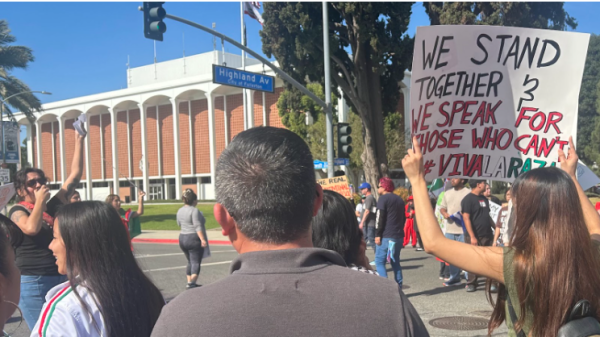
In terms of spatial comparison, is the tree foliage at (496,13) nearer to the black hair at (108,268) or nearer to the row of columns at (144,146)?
the black hair at (108,268)

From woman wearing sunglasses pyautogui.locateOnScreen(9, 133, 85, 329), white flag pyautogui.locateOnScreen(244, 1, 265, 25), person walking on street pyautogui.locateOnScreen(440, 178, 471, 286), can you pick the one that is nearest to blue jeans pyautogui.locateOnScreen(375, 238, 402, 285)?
person walking on street pyautogui.locateOnScreen(440, 178, 471, 286)

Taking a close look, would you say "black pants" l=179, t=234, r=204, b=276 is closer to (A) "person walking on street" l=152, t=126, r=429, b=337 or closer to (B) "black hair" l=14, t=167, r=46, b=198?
(B) "black hair" l=14, t=167, r=46, b=198

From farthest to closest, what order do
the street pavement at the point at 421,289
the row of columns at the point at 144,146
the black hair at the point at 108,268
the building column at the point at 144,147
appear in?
the building column at the point at 144,147 < the row of columns at the point at 144,146 < the street pavement at the point at 421,289 < the black hair at the point at 108,268

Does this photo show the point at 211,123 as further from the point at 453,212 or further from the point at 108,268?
the point at 108,268

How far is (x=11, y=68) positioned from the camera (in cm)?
2508

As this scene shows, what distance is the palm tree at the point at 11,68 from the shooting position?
24.1 m

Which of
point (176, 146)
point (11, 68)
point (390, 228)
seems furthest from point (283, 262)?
point (176, 146)

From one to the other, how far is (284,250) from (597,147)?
52.0m

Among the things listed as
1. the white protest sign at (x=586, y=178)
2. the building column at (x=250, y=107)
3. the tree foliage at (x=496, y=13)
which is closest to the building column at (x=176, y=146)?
the building column at (x=250, y=107)

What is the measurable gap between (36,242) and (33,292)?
15.5 inches

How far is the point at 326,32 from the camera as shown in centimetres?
1584

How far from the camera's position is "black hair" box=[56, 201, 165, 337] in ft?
7.75

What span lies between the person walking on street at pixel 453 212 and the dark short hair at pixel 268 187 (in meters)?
7.97

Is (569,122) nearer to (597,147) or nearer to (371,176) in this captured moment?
(371,176)
